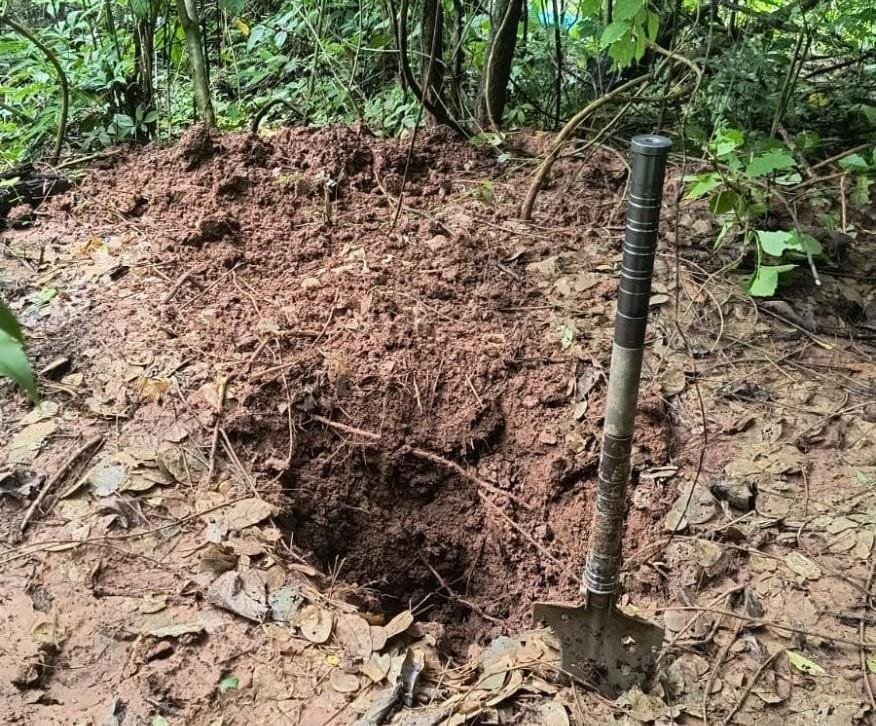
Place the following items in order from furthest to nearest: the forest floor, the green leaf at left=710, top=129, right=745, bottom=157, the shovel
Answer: the green leaf at left=710, top=129, right=745, bottom=157, the forest floor, the shovel

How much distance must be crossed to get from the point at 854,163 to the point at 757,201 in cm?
50

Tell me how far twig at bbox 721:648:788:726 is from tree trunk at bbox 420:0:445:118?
9.36 feet

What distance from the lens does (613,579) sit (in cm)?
194

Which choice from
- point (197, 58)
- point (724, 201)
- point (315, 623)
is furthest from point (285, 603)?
point (197, 58)

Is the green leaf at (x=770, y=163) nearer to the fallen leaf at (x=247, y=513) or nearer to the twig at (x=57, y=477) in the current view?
the fallen leaf at (x=247, y=513)

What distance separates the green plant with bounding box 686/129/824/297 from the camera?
2.85 m

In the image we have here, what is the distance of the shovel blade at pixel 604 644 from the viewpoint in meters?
1.95

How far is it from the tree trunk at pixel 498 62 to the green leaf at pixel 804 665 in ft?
9.97

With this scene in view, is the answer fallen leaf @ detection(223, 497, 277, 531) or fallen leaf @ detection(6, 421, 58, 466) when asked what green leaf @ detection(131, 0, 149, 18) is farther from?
fallen leaf @ detection(223, 497, 277, 531)

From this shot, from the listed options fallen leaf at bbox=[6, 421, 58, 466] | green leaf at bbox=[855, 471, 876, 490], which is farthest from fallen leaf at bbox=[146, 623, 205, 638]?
green leaf at bbox=[855, 471, 876, 490]

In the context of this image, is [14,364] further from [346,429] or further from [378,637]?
[346,429]

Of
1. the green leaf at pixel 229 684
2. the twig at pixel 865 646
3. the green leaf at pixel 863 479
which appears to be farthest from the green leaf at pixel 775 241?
the green leaf at pixel 229 684

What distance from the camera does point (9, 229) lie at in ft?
12.1

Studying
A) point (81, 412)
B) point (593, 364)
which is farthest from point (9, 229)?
point (593, 364)
